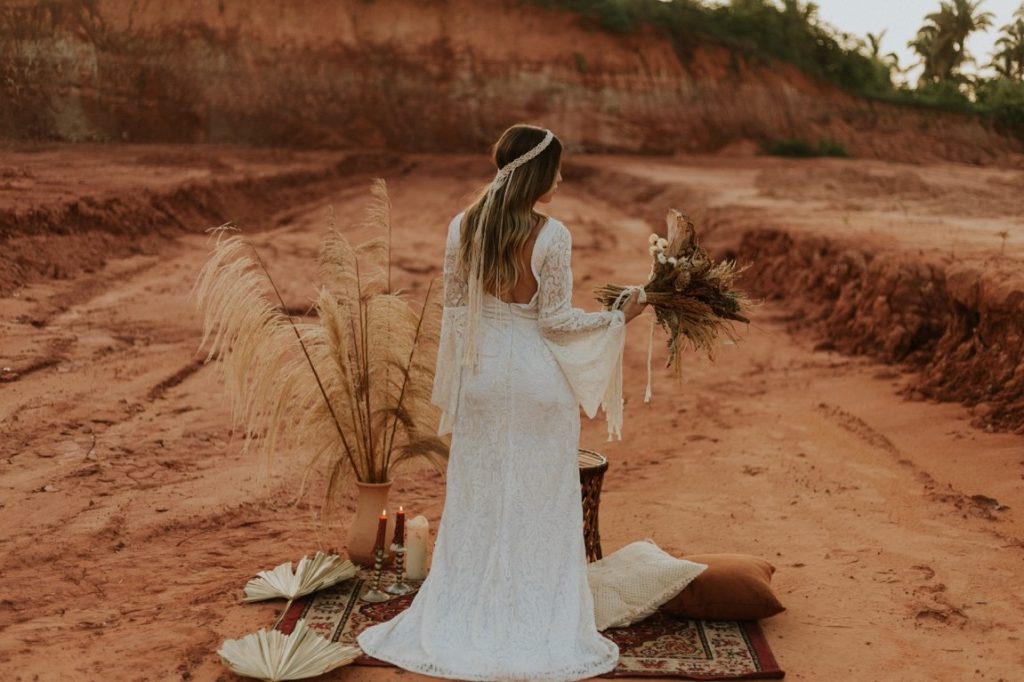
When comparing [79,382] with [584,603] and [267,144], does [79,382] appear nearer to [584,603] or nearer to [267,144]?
[584,603]

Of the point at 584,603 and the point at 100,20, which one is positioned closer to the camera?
the point at 584,603

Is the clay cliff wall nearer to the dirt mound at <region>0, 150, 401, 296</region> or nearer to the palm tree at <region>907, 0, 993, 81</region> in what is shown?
the dirt mound at <region>0, 150, 401, 296</region>

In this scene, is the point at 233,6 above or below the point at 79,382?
above

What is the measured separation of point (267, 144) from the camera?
27.4m

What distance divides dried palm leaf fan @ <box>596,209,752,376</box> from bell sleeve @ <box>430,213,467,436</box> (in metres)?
0.75

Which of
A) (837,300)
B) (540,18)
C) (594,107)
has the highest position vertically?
(540,18)

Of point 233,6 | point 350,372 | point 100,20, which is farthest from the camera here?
point 233,6

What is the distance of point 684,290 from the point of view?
517cm

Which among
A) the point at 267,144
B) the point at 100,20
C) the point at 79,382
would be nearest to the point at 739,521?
the point at 79,382

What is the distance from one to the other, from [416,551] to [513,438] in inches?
47.9

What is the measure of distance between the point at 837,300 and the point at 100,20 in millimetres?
21365

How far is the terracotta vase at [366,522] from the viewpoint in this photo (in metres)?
5.86

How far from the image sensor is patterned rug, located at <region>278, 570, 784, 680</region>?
4652 millimetres

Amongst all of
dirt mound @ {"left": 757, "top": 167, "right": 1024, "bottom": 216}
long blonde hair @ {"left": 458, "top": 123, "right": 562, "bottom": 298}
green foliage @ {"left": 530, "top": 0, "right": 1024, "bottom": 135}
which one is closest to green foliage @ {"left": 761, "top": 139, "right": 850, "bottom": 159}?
green foliage @ {"left": 530, "top": 0, "right": 1024, "bottom": 135}
